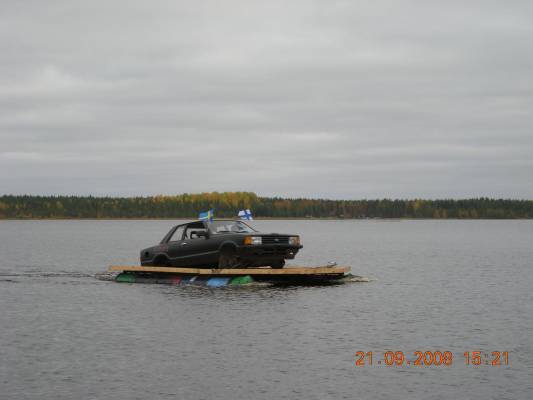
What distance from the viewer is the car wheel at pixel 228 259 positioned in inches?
1038

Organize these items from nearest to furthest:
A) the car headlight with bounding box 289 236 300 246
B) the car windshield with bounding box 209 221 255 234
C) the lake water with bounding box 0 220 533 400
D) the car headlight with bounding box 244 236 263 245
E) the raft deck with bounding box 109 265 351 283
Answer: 1. the lake water with bounding box 0 220 533 400
2. the car headlight with bounding box 244 236 263 245
3. the raft deck with bounding box 109 265 351 283
4. the car headlight with bounding box 289 236 300 246
5. the car windshield with bounding box 209 221 255 234

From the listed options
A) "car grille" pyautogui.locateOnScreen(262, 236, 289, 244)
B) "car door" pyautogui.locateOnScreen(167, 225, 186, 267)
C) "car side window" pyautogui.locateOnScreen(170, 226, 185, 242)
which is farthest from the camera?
"car side window" pyautogui.locateOnScreen(170, 226, 185, 242)

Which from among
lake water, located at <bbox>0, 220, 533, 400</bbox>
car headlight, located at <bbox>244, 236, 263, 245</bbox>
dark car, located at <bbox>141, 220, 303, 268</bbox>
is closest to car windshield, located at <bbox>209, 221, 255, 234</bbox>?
dark car, located at <bbox>141, 220, 303, 268</bbox>

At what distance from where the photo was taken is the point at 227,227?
27094 mm

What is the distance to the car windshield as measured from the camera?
26.9 metres

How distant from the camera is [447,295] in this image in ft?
92.4

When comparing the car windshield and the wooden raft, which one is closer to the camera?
the wooden raft

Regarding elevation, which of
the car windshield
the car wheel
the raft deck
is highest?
the car windshield

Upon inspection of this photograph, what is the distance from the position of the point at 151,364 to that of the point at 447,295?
16.2 meters

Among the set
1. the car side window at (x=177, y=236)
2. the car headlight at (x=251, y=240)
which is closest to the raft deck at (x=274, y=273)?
the car headlight at (x=251, y=240)

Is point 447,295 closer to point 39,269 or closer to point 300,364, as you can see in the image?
point 300,364

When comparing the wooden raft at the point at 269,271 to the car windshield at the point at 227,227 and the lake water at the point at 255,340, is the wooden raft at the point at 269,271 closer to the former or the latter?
the lake water at the point at 255,340

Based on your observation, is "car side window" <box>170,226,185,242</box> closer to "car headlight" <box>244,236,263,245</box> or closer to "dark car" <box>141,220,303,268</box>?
"dark car" <box>141,220,303,268</box>

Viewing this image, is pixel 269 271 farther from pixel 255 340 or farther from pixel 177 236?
pixel 177 236
